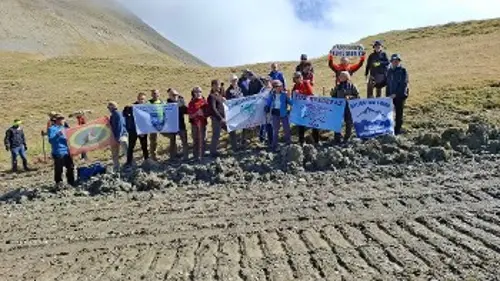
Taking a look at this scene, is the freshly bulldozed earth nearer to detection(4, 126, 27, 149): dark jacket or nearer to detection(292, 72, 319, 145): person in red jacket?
detection(292, 72, 319, 145): person in red jacket

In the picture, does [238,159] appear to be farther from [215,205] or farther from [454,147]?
[454,147]

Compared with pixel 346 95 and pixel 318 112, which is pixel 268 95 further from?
pixel 346 95

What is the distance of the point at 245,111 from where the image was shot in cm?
1772

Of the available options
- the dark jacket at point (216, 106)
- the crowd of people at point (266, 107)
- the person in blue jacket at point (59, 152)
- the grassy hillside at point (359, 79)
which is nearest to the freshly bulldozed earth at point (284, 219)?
the person in blue jacket at point (59, 152)

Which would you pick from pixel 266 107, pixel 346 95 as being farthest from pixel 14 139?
pixel 346 95

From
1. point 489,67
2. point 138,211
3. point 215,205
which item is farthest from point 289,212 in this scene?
point 489,67

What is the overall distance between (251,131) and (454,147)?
18.1 ft

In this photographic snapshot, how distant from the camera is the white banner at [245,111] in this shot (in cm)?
1759

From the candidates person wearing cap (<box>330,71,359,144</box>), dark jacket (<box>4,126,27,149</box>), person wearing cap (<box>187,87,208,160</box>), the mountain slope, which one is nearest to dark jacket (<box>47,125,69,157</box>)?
person wearing cap (<box>187,87,208,160</box>)

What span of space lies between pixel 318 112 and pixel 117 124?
16.3 feet

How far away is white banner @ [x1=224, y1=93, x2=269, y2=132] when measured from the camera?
57.7ft

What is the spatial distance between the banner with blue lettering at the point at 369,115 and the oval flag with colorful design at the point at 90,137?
6.01 metres

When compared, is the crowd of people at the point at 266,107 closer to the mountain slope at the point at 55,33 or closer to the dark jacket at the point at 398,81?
the dark jacket at the point at 398,81

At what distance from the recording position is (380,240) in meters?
10.2
